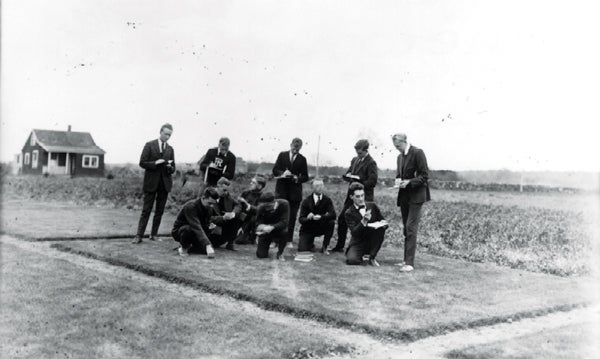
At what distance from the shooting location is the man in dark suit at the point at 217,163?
31.9 feet

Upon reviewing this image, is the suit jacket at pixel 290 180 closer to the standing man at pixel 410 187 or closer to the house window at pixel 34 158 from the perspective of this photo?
the standing man at pixel 410 187

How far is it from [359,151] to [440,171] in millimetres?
25956

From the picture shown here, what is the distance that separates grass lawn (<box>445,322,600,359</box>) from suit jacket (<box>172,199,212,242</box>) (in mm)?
4625

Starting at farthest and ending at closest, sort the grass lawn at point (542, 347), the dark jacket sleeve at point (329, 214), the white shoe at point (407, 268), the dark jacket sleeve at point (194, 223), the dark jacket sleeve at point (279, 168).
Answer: the dark jacket sleeve at point (279, 168) → the dark jacket sleeve at point (329, 214) → the dark jacket sleeve at point (194, 223) → the white shoe at point (407, 268) → the grass lawn at point (542, 347)

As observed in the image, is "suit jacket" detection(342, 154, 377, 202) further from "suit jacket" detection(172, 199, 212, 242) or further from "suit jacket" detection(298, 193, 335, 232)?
"suit jacket" detection(172, 199, 212, 242)

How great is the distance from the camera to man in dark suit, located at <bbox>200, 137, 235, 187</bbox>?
9.72m

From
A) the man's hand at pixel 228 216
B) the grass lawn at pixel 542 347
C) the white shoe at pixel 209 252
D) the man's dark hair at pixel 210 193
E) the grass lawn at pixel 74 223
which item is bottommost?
the grass lawn at pixel 74 223

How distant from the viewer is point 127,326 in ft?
15.3

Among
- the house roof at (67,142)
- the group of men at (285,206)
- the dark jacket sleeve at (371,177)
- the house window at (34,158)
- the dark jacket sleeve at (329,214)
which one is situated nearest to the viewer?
the group of men at (285,206)

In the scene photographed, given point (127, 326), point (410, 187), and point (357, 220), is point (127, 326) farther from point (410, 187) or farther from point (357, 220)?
point (410, 187)

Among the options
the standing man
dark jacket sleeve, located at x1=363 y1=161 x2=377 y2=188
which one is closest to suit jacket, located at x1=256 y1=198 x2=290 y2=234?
dark jacket sleeve, located at x1=363 y1=161 x2=377 y2=188

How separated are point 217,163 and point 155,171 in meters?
1.03

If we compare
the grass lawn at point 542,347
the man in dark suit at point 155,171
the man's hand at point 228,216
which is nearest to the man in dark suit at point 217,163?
the man in dark suit at point 155,171

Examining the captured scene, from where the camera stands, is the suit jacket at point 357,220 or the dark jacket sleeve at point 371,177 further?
the dark jacket sleeve at point 371,177
